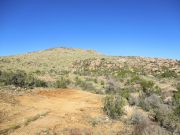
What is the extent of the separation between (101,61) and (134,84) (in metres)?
27.1

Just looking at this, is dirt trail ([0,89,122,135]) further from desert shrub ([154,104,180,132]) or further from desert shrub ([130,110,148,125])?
desert shrub ([154,104,180,132])

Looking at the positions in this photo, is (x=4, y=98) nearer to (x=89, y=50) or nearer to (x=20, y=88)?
(x=20, y=88)

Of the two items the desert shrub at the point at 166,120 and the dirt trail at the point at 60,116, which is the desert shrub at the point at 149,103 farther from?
the dirt trail at the point at 60,116

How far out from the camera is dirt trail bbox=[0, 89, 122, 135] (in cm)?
871

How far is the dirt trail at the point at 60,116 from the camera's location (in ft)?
28.6

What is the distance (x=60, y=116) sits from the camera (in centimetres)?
1017

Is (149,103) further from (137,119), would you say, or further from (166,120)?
(137,119)

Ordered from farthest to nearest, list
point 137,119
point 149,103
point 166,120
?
point 149,103, point 166,120, point 137,119

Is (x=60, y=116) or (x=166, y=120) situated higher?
(x=60, y=116)

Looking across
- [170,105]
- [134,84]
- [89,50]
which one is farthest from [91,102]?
[89,50]

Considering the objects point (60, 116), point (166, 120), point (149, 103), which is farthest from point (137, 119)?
point (149, 103)

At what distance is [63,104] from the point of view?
12.2m

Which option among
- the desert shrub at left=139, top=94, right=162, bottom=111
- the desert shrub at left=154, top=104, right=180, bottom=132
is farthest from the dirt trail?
the desert shrub at left=139, top=94, right=162, bottom=111

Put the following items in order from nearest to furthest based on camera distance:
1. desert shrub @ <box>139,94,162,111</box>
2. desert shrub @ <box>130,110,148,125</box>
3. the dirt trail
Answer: the dirt trail → desert shrub @ <box>130,110,148,125</box> → desert shrub @ <box>139,94,162,111</box>
